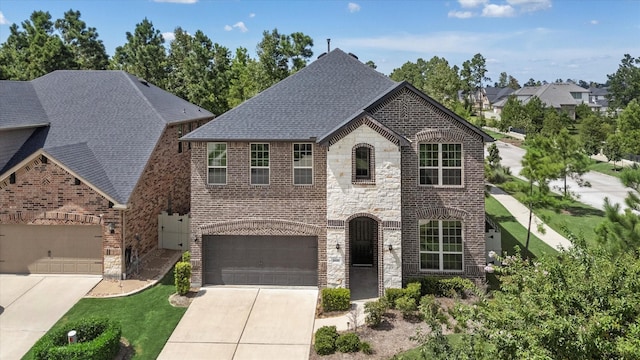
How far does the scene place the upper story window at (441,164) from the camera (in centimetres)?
1803

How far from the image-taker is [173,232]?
2278 cm

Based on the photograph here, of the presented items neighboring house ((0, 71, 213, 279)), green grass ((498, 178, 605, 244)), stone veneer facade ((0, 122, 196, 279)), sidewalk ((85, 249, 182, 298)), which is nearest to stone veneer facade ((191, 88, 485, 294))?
sidewalk ((85, 249, 182, 298))

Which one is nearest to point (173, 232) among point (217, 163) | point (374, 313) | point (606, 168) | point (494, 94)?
point (217, 163)

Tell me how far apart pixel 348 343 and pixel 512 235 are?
15521 mm

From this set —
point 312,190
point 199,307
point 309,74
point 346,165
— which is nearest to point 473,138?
point 346,165

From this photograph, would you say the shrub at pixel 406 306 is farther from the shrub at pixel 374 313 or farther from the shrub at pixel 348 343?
the shrub at pixel 348 343

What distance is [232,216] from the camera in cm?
1841

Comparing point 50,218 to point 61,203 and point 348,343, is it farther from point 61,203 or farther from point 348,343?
point 348,343

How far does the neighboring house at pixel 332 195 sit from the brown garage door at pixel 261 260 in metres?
0.04

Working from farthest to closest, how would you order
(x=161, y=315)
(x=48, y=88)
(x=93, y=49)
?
(x=93, y=49)
(x=48, y=88)
(x=161, y=315)

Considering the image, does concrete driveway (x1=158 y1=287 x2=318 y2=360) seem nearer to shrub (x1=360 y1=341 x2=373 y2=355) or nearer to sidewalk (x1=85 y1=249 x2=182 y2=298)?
shrub (x1=360 y1=341 x2=373 y2=355)

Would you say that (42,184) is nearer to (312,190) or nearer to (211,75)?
(312,190)

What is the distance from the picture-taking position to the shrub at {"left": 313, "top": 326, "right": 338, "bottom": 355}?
13320 mm

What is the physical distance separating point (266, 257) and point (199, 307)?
11.1 feet
